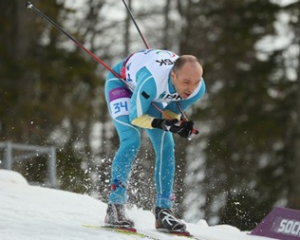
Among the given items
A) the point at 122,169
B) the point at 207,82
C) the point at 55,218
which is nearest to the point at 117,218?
the point at 122,169

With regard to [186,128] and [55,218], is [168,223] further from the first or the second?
[55,218]

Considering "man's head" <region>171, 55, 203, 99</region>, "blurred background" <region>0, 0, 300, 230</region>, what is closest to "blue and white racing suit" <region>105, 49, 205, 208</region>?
"man's head" <region>171, 55, 203, 99</region>

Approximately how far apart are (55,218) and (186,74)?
5.31 ft

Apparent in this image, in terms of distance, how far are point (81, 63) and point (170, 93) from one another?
1348 cm

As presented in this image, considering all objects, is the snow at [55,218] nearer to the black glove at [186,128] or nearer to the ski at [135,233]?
the ski at [135,233]

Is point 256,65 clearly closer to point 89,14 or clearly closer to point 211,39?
point 211,39

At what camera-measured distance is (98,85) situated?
1991cm

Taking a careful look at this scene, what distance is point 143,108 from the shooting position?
6.49 m

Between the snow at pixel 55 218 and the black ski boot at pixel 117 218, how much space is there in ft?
0.52

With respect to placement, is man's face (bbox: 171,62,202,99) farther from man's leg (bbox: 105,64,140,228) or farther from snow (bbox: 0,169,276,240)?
snow (bbox: 0,169,276,240)

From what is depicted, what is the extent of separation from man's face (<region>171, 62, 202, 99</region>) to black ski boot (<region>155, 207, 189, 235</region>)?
0.95 metres

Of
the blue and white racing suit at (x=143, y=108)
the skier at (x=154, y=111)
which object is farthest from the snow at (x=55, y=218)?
the blue and white racing suit at (x=143, y=108)

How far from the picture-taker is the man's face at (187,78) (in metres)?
6.40

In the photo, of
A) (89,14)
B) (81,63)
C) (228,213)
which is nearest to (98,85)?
(81,63)
